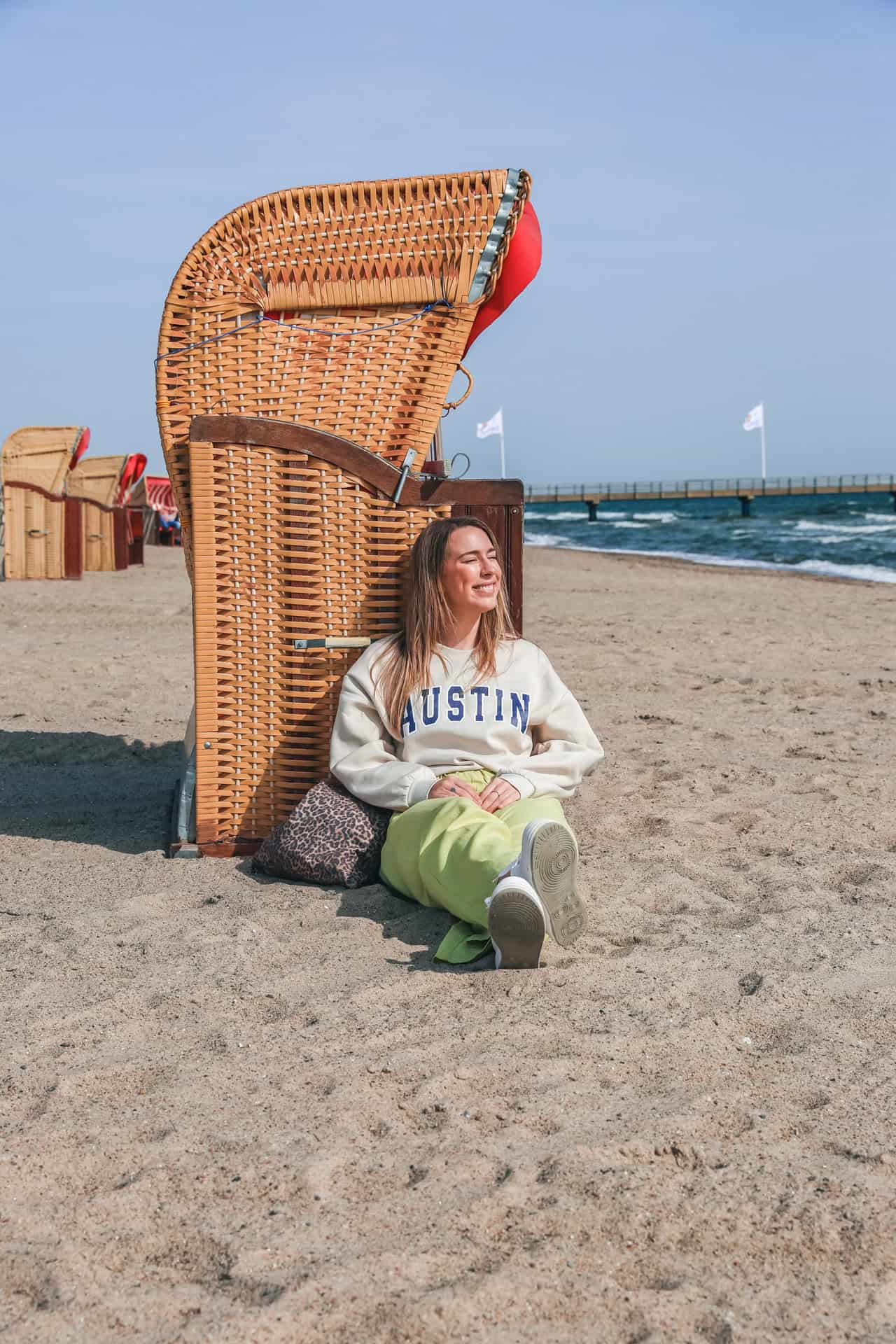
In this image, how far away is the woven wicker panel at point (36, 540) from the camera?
563 inches

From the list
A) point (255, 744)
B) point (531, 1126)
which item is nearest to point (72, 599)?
point (255, 744)

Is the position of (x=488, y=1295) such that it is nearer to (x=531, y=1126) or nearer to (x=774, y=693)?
(x=531, y=1126)

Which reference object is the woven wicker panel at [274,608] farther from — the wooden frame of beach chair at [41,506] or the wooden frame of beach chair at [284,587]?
the wooden frame of beach chair at [41,506]

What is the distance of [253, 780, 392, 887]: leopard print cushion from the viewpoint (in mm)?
3545

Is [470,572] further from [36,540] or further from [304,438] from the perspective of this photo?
[36,540]

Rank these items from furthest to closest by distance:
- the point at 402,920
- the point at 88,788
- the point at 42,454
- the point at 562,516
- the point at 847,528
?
the point at 562,516 < the point at 847,528 < the point at 42,454 < the point at 88,788 < the point at 402,920

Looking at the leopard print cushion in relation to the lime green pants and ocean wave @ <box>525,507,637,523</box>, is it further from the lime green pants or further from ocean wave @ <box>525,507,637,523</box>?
ocean wave @ <box>525,507,637,523</box>

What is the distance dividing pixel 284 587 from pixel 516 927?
1509mm

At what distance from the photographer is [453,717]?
3625mm

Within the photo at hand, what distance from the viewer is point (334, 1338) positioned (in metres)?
1.62

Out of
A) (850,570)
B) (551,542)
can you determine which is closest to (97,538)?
(850,570)

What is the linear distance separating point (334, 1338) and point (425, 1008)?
1064mm

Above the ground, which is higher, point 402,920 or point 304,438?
point 304,438

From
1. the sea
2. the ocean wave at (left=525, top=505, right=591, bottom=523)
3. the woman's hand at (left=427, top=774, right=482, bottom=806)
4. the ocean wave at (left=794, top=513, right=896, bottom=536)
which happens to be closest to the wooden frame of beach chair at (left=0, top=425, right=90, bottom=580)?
the sea
